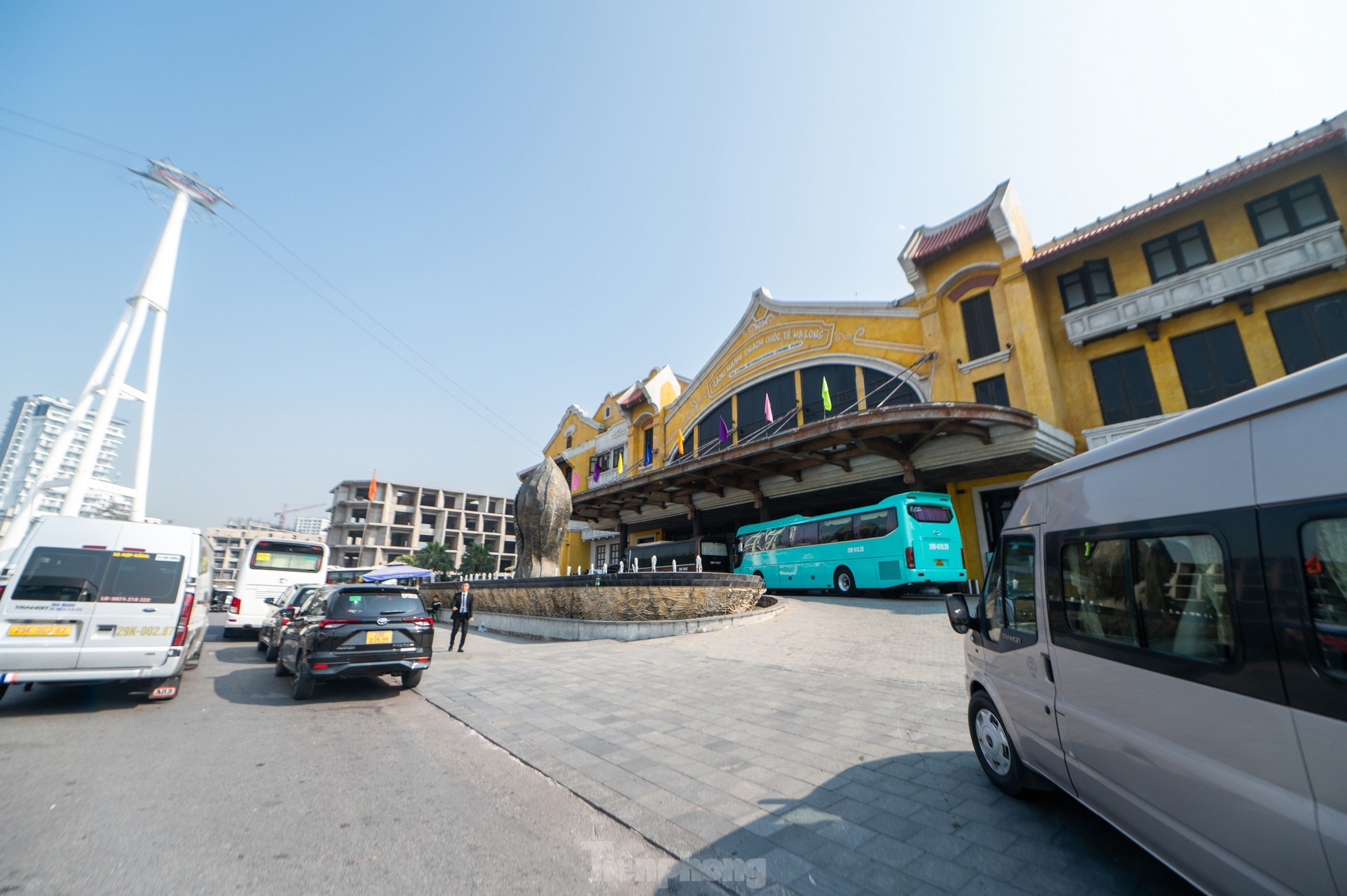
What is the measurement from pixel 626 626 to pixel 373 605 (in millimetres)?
6052

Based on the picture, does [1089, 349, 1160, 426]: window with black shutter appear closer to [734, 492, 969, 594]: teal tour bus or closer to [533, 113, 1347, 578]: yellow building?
[533, 113, 1347, 578]: yellow building

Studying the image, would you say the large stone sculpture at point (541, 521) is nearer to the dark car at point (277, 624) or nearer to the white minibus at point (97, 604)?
the dark car at point (277, 624)

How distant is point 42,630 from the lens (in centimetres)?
603

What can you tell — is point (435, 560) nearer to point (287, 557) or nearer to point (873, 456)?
point (287, 557)


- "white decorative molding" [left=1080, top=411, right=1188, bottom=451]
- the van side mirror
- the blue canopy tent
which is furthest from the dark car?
"white decorative molding" [left=1080, top=411, right=1188, bottom=451]

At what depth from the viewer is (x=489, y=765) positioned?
467 centimetres

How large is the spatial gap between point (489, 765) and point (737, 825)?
2.40m

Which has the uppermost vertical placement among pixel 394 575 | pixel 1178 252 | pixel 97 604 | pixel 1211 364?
pixel 1178 252

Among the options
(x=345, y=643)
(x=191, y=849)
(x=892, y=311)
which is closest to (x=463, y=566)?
(x=892, y=311)

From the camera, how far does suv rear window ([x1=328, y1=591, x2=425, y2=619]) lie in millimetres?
7117

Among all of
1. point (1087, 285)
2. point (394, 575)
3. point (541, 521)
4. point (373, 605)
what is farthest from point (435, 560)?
point (1087, 285)

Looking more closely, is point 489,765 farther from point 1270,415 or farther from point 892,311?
point 892,311

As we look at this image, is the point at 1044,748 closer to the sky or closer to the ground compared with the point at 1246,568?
closer to the ground

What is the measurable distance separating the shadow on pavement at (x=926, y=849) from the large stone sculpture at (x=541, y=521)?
46.5 feet
